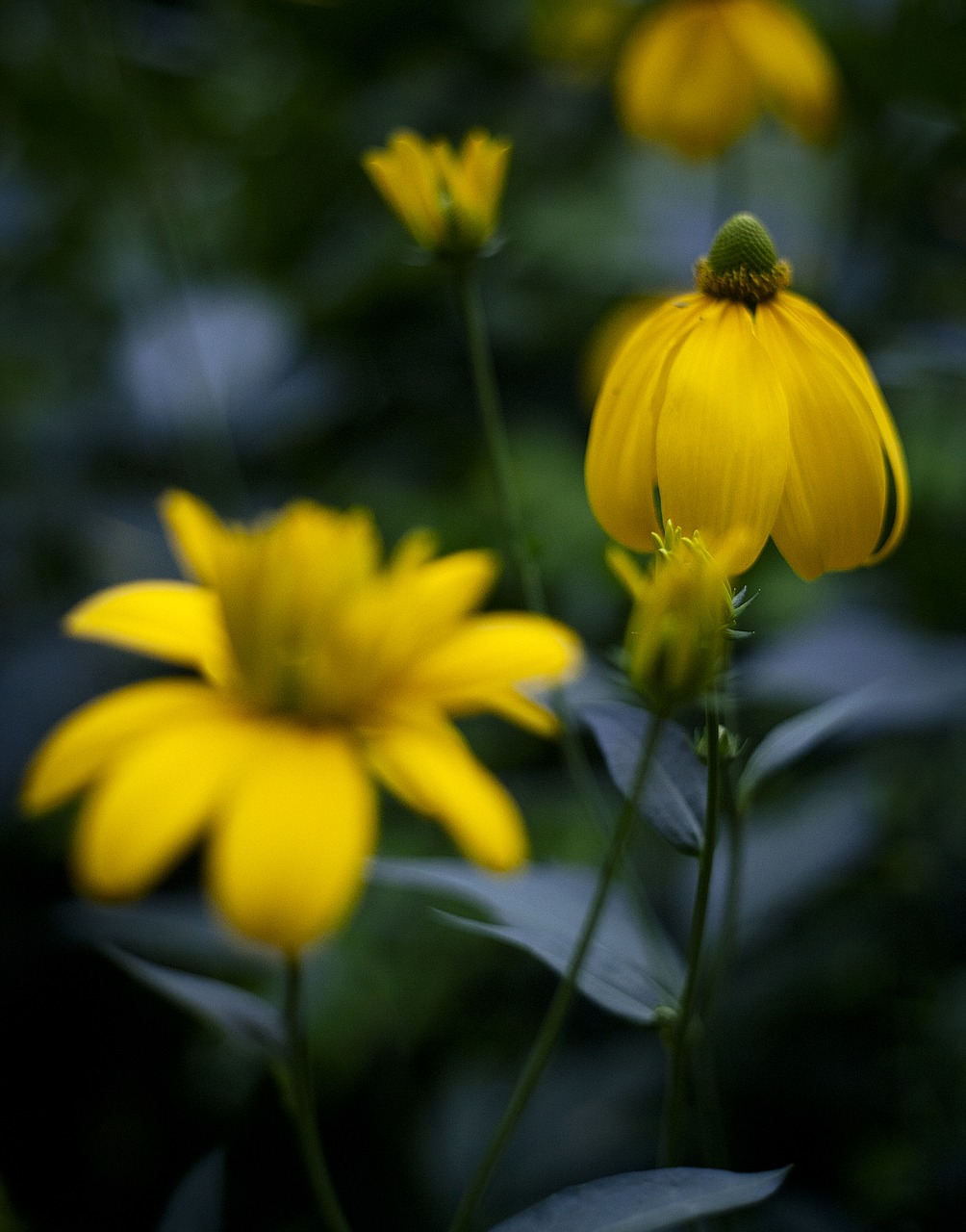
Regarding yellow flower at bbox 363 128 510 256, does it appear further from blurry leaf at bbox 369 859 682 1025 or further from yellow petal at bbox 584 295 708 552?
blurry leaf at bbox 369 859 682 1025

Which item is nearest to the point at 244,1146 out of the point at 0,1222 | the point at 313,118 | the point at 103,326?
the point at 0,1222

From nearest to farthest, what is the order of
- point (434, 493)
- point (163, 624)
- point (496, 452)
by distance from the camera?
point (163, 624) < point (496, 452) < point (434, 493)

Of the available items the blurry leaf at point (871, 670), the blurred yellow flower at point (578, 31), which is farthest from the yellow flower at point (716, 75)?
the blurry leaf at point (871, 670)

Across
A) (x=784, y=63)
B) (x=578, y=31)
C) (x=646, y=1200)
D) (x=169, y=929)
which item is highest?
(x=578, y=31)

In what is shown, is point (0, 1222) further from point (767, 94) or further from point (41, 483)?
point (767, 94)

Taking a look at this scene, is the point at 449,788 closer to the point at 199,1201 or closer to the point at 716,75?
the point at 199,1201

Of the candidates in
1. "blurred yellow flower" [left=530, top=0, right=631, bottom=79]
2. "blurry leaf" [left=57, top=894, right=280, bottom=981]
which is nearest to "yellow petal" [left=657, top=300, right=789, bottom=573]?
"blurry leaf" [left=57, top=894, right=280, bottom=981]

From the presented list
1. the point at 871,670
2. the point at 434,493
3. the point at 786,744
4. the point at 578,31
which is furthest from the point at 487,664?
the point at 578,31
